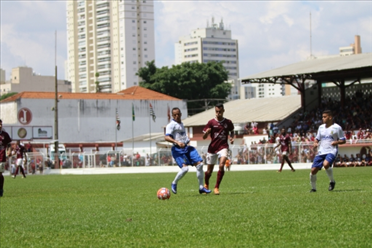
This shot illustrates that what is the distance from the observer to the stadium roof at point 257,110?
57.4 meters

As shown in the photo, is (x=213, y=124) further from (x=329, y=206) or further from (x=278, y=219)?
(x=278, y=219)

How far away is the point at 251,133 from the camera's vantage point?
5588cm

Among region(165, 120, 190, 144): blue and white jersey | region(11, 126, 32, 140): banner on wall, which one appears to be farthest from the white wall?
region(165, 120, 190, 144): blue and white jersey

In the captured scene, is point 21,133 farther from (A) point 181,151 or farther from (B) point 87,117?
(A) point 181,151

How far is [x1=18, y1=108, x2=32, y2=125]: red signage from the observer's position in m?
73.8

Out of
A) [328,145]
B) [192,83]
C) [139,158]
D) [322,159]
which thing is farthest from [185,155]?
[192,83]

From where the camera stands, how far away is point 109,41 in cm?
17975

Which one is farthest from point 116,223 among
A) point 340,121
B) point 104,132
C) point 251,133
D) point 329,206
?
point 104,132

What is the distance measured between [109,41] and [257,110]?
122 m

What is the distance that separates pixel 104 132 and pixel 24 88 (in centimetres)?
9594

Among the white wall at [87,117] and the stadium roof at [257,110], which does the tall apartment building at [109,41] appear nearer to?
the white wall at [87,117]

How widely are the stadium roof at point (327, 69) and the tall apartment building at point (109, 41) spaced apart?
121731 mm

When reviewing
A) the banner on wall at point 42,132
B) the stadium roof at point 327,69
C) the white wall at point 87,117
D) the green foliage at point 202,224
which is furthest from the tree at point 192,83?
the green foliage at point 202,224

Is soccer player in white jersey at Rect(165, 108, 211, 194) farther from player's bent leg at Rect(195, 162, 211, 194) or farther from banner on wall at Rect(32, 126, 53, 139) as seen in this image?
banner on wall at Rect(32, 126, 53, 139)
